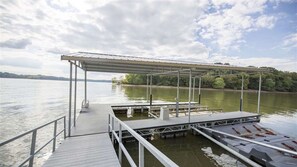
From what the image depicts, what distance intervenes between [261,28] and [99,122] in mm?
13668

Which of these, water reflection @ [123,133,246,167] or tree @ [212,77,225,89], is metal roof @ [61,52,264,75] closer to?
water reflection @ [123,133,246,167]

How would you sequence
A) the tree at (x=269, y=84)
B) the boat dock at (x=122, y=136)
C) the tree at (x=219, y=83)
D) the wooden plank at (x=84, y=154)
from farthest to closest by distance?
1. the tree at (x=219, y=83)
2. the tree at (x=269, y=84)
3. the wooden plank at (x=84, y=154)
4. the boat dock at (x=122, y=136)

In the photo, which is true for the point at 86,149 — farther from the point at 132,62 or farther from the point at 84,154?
the point at 132,62

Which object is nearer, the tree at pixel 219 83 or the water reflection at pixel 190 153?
the water reflection at pixel 190 153

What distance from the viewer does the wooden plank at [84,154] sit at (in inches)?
131

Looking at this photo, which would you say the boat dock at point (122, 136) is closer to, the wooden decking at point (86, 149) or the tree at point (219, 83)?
the wooden decking at point (86, 149)

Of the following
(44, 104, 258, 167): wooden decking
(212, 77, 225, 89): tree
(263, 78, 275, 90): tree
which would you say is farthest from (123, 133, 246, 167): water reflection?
(263, 78, 275, 90): tree

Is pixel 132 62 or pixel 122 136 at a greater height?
pixel 132 62

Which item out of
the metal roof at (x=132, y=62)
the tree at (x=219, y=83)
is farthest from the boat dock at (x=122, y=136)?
the tree at (x=219, y=83)

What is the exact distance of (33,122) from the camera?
376 inches

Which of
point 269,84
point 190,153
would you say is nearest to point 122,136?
point 190,153

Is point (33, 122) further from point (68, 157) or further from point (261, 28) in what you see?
point (261, 28)

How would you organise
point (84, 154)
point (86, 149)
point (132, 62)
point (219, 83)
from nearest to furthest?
point (84, 154) → point (86, 149) → point (132, 62) → point (219, 83)

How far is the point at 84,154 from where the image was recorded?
3.76 meters
